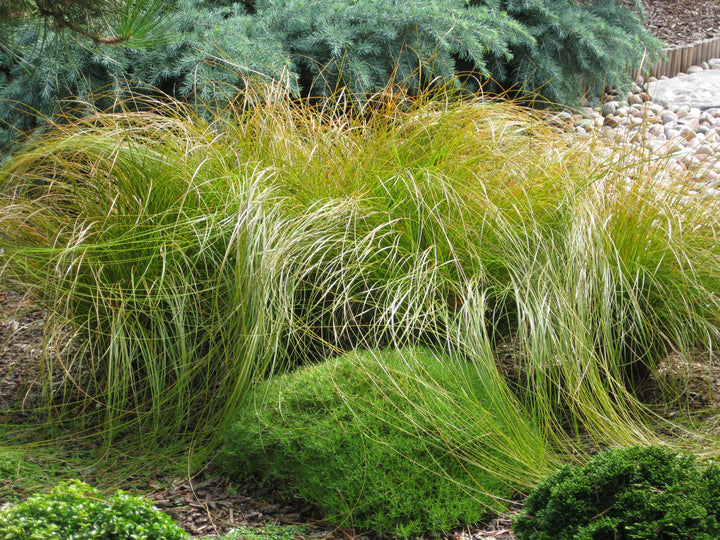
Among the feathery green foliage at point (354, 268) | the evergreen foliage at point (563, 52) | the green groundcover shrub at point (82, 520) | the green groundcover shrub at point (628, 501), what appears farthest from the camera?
the evergreen foliage at point (563, 52)

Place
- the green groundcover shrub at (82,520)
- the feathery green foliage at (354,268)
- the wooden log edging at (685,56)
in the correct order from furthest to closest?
1. the wooden log edging at (685,56)
2. the feathery green foliage at (354,268)
3. the green groundcover shrub at (82,520)

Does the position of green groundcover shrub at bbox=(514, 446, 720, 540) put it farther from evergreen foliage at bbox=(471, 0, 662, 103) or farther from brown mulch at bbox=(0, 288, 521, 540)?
evergreen foliage at bbox=(471, 0, 662, 103)

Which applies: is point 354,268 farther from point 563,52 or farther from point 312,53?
point 563,52

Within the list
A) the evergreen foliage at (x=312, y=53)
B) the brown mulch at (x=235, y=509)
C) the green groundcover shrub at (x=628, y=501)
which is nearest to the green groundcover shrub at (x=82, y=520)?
the brown mulch at (x=235, y=509)

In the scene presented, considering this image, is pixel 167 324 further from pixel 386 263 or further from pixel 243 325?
pixel 386 263

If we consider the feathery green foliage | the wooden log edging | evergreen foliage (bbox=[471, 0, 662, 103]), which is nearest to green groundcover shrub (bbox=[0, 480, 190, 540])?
the feathery green foliage

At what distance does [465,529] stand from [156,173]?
183cm

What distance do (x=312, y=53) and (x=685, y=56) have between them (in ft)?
17.2

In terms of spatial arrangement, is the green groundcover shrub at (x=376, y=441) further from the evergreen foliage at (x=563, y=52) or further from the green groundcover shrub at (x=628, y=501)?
the evergreen foliage at (x=563, y=52)

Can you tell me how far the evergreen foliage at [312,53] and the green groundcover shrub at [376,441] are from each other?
1.95 metres

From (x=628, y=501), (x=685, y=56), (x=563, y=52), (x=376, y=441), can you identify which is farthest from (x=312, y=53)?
(x=685, y=56)

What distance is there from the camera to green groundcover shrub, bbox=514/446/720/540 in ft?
4.49

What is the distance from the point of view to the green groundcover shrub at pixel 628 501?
1367 mm

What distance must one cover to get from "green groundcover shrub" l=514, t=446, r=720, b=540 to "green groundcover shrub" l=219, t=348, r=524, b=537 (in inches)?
14.5
